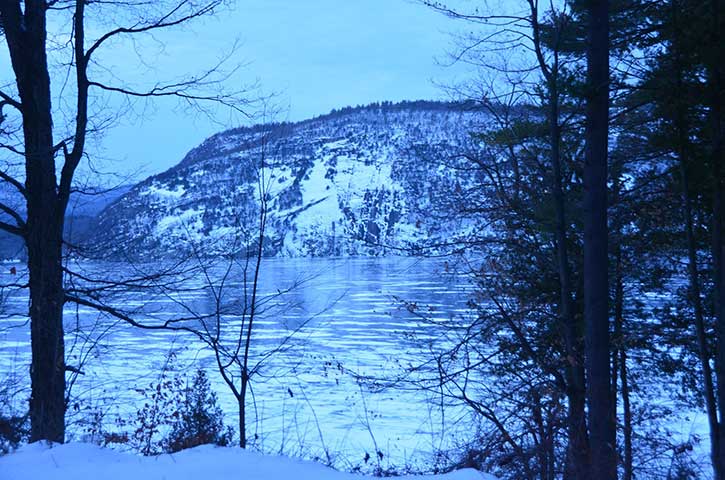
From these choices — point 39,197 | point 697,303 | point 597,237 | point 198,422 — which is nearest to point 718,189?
point 697,303

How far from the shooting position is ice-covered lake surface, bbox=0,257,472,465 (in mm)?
9289

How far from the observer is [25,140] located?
7352 mm

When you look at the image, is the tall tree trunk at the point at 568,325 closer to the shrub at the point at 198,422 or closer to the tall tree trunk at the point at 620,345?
the tall tree trunk at the point at 620,345

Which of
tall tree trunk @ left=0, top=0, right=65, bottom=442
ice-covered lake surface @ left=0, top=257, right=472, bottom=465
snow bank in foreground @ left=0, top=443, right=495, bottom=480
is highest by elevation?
tall tree trunk @ left=0, top=0, right=65, bottom=442

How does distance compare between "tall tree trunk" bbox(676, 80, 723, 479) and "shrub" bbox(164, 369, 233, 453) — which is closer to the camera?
"shrub" bbox(164, 369, 233, 453)

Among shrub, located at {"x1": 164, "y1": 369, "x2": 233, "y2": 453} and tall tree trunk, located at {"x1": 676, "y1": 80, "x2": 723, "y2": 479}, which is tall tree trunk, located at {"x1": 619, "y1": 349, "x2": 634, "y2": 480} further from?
shrub, located at {"x1": 164, "y1": 369, "x2": 233, "y2": 453}

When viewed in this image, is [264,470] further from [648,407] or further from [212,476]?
[648,407]

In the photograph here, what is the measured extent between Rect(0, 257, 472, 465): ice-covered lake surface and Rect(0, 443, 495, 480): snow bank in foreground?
2.57m

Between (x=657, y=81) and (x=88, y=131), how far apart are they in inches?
292

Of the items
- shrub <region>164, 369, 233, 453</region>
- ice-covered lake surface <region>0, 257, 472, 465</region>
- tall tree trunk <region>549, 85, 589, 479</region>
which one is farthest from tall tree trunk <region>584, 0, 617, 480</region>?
shrub <region>164, 369, 233, 453</region>

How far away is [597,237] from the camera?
8.06 metres

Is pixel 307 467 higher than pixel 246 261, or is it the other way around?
pixel 246 261

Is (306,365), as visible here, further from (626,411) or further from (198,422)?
(198,422)

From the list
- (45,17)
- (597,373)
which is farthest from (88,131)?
(597,373)
